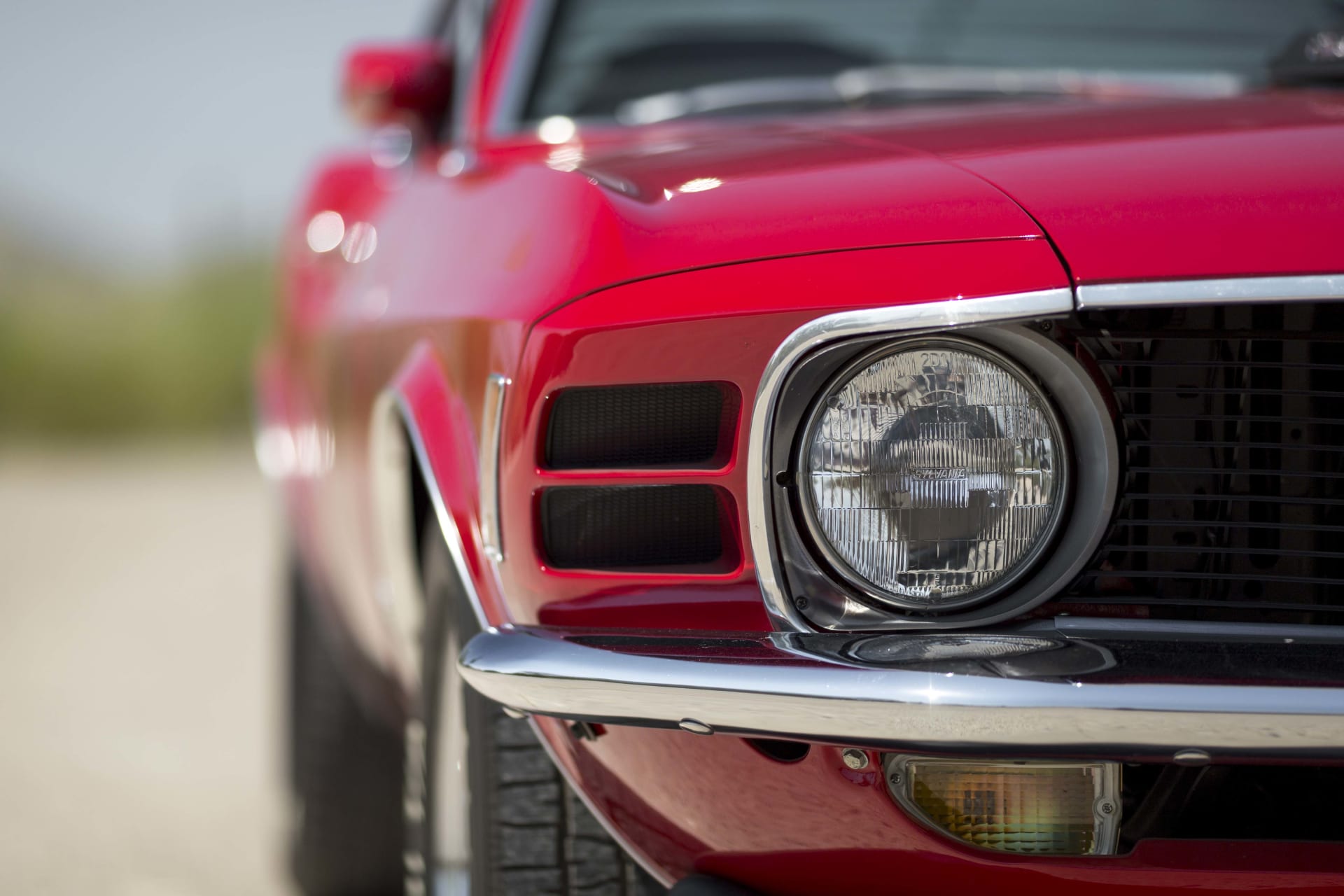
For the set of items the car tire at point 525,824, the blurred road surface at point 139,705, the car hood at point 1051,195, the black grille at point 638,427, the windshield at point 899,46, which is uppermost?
the windshield at point 899,46

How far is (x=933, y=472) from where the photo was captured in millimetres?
1286

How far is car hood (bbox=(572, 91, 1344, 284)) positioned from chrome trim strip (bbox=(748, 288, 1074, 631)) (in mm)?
62

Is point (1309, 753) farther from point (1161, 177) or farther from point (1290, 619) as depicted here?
point (1161, 177)

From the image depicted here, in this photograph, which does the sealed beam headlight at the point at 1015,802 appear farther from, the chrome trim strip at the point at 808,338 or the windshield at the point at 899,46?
the windshield at the point at 899,46

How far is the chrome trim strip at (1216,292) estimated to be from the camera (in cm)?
122

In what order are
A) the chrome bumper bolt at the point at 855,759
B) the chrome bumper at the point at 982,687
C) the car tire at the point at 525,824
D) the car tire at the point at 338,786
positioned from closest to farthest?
the chrome bumper at the point at 982,687
the chrome bumper bolt at the point at 855,759
the car tire at the point at 525,824
the car tire at the point at 338,786

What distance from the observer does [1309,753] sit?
3.73 ft

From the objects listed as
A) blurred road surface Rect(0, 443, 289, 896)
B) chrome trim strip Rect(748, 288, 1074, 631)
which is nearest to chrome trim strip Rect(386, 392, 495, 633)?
chrome trim strip Rect(748, 288, 1074, 631)

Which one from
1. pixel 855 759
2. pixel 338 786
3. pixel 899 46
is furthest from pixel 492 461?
pixel 338 786

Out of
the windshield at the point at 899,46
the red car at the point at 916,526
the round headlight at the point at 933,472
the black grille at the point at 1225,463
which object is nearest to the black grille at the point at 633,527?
the red car at the point at 916,526

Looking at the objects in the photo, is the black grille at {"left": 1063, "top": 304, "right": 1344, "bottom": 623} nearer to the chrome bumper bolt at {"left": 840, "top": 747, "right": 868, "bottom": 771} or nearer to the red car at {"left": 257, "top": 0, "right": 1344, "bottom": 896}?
the red car at {"left": 257, "top": 0, "right": 1344, "bottom": 896}

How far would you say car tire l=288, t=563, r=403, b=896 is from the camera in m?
2.89

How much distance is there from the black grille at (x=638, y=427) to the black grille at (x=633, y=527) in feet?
0.09

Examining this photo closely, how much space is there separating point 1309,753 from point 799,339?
0.55m
